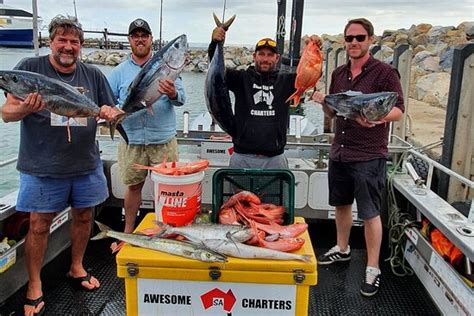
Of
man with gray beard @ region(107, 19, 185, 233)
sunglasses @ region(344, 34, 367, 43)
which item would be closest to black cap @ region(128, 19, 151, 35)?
man with gray beard @ region(107, 19, 185, 233)

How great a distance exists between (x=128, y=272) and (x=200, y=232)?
368mm

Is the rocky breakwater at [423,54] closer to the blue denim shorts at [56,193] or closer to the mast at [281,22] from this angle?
the mast at [281,22]

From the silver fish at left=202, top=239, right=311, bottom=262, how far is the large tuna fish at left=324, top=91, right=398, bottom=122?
0.89 meters

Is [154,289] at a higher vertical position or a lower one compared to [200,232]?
lower

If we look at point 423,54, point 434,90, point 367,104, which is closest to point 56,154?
point 367,104

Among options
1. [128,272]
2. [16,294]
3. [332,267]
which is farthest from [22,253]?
[332,267]

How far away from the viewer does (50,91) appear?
232cm

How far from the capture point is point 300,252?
2.10 metres

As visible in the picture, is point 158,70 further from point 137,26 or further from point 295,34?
point 295,34

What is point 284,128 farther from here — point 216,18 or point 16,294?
point 16,294

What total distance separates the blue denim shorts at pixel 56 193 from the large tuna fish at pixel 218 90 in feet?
2.82

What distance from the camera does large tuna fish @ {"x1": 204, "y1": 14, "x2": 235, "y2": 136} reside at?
2854 millimetres

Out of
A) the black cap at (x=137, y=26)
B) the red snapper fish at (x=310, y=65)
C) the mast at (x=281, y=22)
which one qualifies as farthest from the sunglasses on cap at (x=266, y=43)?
the mast at (x=281, y=22)

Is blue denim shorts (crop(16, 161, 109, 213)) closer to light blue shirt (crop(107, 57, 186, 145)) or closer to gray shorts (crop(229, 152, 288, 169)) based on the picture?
light blue shirt (crop(107, 57, 186, 145))
